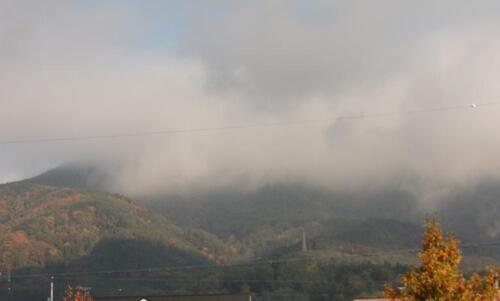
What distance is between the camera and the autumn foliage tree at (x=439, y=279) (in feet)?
120

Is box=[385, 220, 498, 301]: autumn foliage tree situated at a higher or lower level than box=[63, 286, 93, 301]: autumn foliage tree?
lower

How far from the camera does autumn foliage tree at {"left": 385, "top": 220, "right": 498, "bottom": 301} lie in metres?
36.5

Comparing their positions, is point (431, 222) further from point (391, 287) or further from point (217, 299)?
point (217, 299)

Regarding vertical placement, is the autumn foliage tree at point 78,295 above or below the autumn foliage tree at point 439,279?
above

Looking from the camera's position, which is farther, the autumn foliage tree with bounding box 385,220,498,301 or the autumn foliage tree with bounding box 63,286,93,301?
the autumn foliage tree with bounding box 63,286,93,301

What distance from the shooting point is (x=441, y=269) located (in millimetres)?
36656

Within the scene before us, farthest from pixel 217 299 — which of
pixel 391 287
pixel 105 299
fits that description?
pixel 391 287

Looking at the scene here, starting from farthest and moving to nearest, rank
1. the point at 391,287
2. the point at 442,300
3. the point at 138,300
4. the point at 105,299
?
1. the point at 105,299
2. the point at 138,300
3. the point at 391,287
4. the point at 442,300

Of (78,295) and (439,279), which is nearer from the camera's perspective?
(439,279)

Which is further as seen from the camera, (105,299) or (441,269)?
(105,299)

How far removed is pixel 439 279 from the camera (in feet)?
120

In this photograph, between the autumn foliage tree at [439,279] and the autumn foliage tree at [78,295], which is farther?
the autumn foliage tree at [78,295]

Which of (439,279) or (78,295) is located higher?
(78,295)

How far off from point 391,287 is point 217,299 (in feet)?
263
